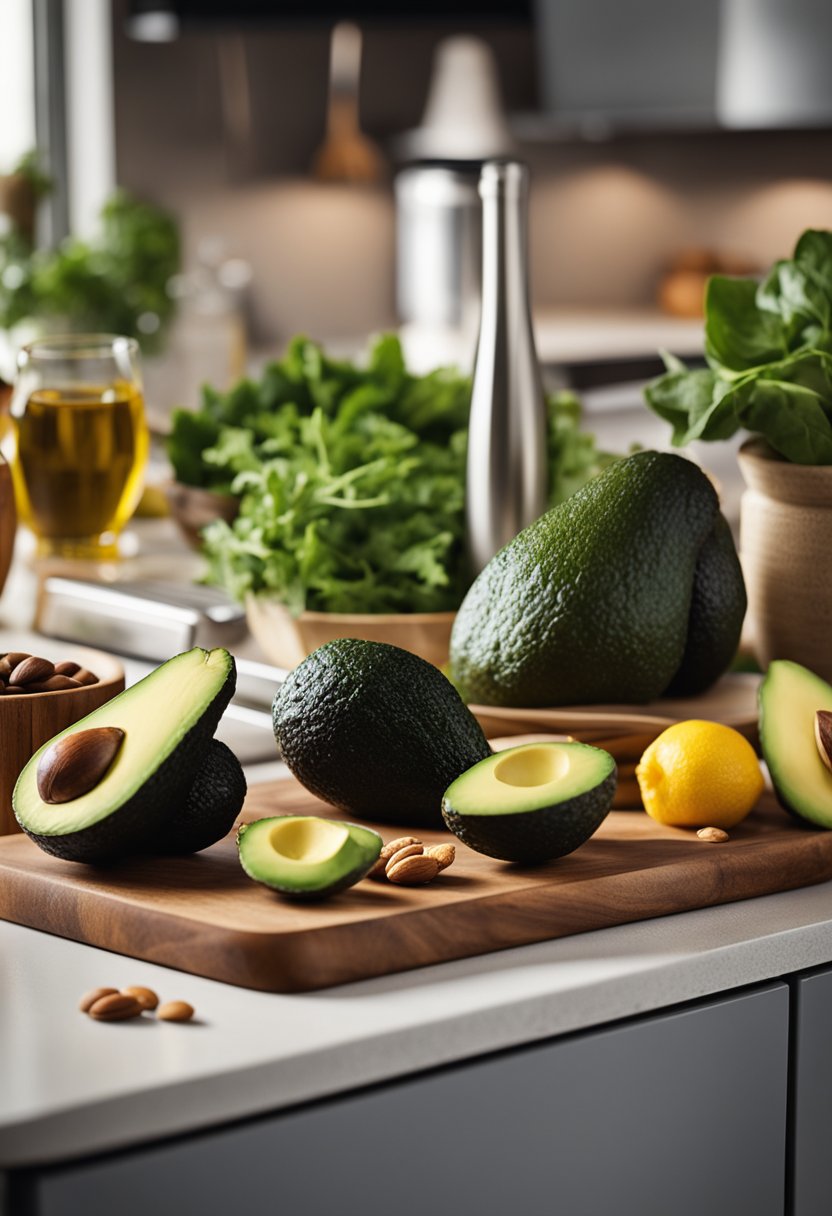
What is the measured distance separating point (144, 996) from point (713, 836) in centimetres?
34

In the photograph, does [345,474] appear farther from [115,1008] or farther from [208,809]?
[115,1008]

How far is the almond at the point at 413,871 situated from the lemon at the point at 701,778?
0.18 meters

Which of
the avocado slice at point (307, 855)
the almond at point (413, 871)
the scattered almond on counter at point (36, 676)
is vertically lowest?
the almond at point (413, 871)

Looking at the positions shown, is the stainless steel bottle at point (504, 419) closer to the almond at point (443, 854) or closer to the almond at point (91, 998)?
the almond at point (443, 854)

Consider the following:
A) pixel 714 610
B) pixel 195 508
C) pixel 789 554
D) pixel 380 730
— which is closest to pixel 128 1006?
pixel 380 730

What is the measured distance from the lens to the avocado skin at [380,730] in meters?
0.92

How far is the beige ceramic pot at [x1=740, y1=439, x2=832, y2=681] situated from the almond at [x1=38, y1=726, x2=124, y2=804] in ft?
1.71

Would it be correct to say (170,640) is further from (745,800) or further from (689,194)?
(689,194)

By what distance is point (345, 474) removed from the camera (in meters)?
1.32

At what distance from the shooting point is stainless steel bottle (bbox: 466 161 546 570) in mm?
1229

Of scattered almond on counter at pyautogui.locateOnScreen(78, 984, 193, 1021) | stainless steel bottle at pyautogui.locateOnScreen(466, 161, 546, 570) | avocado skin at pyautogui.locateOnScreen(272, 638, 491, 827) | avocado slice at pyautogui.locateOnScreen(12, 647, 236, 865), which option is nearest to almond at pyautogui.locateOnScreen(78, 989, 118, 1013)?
scattered almond on counter at pyautogui.locateOnScreen(78, 984, 193, 1021)

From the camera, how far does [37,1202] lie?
654 mm

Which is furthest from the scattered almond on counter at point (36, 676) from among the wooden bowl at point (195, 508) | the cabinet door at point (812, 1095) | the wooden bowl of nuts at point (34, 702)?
the wooden bowl at point (195, 508)

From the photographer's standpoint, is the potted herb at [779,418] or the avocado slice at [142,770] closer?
the avocado slice at [142,770]
